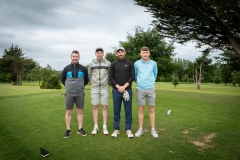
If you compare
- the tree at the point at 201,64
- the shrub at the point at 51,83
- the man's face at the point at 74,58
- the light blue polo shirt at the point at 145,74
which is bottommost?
the shrub at the point at 51,83

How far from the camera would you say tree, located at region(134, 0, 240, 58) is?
26.4ft

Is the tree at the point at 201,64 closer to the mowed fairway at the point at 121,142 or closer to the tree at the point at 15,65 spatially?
the mowed fairway at the point at 121,142

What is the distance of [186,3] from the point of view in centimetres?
827

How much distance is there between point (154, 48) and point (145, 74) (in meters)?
17.7

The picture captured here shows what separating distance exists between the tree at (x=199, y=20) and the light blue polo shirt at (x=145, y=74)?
4.70 metres

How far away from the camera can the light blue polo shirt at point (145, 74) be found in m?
5.03

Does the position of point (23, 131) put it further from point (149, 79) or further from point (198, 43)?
point (198, 43)

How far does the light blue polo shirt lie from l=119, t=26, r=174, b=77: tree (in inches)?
630

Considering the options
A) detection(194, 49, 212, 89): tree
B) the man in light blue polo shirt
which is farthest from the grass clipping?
detection(194, 49, 212, 89): tree

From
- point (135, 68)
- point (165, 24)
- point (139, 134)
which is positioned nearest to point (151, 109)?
point (139, 134)

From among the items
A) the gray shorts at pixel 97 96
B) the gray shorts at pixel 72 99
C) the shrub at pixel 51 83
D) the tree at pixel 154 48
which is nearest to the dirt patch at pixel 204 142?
the gray shorts at pixel 97 96

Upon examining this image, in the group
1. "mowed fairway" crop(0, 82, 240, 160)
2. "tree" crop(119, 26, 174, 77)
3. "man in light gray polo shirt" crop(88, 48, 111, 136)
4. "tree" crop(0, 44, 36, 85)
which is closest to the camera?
"mowed fairway" crop(0, 82, 240, 160)

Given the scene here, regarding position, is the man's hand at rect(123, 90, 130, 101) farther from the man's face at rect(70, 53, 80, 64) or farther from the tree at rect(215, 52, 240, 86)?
the tree at rect(215, 52, 240, 86)

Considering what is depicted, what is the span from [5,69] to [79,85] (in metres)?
46.1
